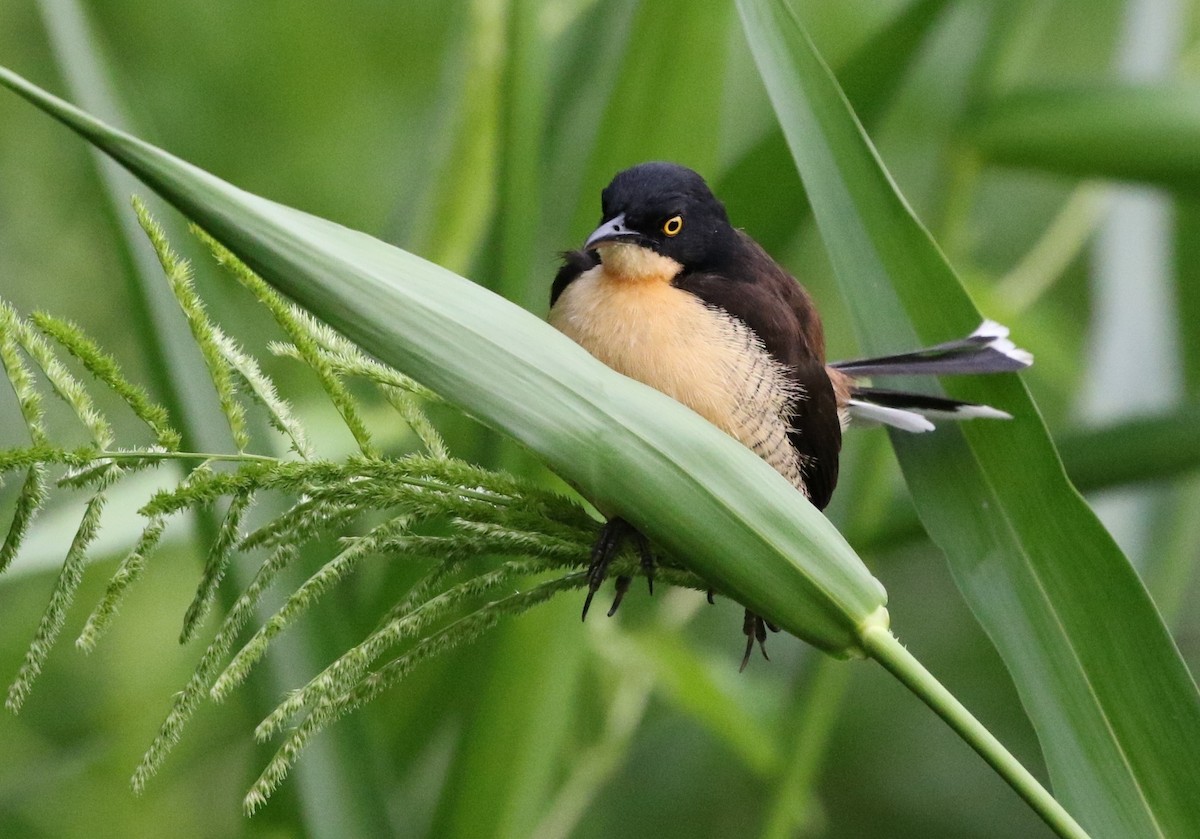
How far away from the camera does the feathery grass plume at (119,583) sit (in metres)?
0.64

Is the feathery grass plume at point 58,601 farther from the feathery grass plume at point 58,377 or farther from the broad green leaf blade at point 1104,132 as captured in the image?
the broad green leaf blade at point 1104,132

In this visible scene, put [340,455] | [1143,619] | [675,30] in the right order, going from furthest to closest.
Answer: [340,455] → [675,30] → [1143,619]

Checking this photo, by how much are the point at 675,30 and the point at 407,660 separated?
2.64 feet

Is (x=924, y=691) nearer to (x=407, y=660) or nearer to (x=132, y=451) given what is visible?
(x=407, y=660)

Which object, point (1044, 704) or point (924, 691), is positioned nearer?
point (924, 691)

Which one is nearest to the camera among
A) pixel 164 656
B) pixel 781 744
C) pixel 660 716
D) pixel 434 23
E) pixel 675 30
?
pixel 675 30

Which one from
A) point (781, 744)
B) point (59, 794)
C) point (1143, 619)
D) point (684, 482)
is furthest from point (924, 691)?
point (59, 794)

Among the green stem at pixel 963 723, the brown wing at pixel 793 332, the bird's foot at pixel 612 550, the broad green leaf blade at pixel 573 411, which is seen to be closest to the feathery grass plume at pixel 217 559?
the broad green leaf blade at pixel 573 411

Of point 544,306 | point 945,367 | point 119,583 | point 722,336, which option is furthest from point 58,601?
point 544,306

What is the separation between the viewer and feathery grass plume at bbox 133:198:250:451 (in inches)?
24.6

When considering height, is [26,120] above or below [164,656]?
above

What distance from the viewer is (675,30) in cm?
126

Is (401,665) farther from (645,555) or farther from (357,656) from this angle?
(645,555)

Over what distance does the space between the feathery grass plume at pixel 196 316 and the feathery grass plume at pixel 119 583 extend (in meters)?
0.07
